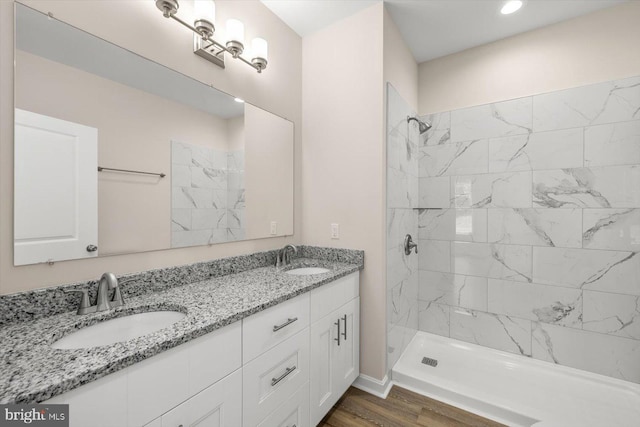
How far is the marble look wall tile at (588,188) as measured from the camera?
186 cm

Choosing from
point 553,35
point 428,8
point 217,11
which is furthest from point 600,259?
point 217,11

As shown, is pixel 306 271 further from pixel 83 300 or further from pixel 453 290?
pixel 453 290

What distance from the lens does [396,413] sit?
1.72 m

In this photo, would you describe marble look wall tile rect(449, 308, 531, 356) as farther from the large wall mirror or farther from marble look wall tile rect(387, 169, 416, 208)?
the large wall mirror

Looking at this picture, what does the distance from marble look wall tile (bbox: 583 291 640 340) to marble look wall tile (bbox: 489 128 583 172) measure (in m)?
0.95

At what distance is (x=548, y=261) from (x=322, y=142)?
1.96 meters

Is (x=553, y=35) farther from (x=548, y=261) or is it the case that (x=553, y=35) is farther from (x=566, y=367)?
(x=566, y=367)

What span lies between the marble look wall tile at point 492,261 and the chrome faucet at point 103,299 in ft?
8.04

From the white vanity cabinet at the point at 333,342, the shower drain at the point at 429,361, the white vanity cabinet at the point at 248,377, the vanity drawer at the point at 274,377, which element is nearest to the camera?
the white vanity cabinet at the point at 248,377

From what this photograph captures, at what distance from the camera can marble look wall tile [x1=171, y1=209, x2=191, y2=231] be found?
1.41 meters

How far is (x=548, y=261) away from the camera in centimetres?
211

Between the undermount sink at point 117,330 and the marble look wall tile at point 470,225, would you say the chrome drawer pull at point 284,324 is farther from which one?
the marble look wall tile at point 470,225

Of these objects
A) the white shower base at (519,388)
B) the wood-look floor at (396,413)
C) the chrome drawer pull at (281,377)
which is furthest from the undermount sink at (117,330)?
the white shower base at (519,388)

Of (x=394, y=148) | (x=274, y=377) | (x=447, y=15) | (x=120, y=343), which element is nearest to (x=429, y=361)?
(x=274, y=377)
